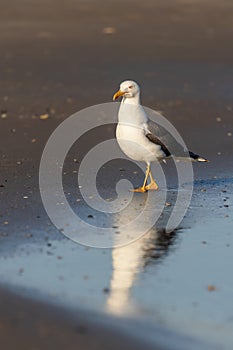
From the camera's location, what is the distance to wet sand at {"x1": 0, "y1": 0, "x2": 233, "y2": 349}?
6191 millimetres

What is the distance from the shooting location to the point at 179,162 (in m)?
10.2

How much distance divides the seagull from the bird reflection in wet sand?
1.29 meters

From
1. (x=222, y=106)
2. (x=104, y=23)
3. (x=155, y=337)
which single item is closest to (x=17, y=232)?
(x=155, y=337)

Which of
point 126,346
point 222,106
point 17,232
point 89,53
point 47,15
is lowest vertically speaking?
point 126,346

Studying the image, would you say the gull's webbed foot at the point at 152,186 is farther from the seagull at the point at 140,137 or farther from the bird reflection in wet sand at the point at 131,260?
the bird reflection in wet sand at the point at 131,260

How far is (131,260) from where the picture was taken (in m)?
7.07

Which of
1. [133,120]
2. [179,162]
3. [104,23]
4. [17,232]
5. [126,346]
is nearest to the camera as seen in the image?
[126,346]

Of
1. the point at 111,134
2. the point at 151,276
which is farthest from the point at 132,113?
the point at 151,276

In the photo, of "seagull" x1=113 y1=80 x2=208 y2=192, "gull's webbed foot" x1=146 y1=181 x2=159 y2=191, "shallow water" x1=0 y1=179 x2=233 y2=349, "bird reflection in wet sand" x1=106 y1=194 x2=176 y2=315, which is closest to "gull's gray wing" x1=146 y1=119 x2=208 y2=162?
"seagull" x1=113 y1=80 x2=208 y2=192

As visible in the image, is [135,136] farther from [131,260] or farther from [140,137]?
[131,260]

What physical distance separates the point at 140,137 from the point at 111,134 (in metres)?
→ 2.65

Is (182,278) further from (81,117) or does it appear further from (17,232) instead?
(81,117)

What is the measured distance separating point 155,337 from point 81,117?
23.5 ft

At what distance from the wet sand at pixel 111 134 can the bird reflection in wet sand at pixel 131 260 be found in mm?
Result: 13
